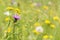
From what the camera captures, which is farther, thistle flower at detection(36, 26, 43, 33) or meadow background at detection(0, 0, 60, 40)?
thistle flower at detection(36, 26, 43, 33)

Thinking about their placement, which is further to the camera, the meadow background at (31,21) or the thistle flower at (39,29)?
the thistle flower at (39,29)

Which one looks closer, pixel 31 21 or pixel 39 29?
pixel 31 21

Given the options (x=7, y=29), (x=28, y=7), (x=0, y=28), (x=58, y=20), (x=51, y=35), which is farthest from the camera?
(x=28, y=7)

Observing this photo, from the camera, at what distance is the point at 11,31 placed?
80.3 inches

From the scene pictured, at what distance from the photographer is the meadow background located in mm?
2004

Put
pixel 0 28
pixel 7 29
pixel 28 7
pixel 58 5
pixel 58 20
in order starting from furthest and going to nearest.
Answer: pixel 58 5
pixel 28 7
pixel 58 20
pixel 0 28
pixel 7 29

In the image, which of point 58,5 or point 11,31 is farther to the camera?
point 58,5

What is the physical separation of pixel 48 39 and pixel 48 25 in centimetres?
48

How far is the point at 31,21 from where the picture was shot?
2395 mm

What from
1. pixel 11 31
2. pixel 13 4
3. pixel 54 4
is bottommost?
pixel 54 4

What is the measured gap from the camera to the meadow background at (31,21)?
2004 mm

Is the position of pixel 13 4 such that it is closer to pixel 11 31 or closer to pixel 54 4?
pixel 54 4

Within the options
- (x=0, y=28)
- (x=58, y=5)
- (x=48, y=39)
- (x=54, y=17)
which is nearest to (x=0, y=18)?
(x=0, y=28)

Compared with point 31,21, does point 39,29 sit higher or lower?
lower
